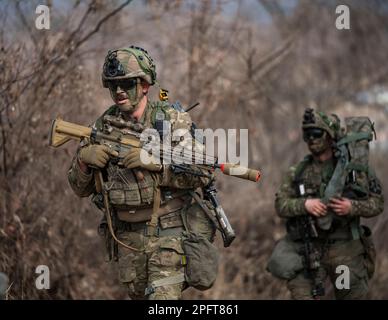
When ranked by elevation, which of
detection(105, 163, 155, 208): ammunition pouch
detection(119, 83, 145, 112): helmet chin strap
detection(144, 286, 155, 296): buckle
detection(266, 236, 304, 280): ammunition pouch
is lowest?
detection(144, 286, 155, 296): buckle

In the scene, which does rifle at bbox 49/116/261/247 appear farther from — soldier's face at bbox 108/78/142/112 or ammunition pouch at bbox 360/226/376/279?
ammunition pouch at bbox 360/226/376/279

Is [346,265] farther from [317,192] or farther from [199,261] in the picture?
[199,261]

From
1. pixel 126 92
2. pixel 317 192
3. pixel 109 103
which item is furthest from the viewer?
pixel 109 103

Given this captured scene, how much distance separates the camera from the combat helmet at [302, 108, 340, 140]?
22.1ft

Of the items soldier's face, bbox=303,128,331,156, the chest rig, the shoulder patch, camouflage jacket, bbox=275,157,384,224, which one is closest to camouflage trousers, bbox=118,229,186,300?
the chest rig

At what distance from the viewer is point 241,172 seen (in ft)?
17.0

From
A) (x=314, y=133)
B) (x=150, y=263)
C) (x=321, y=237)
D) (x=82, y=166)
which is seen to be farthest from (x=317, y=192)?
(x=82, y=166)

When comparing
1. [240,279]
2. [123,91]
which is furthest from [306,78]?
[123,91]

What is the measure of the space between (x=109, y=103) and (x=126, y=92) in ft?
8.62

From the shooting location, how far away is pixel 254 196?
10.8m

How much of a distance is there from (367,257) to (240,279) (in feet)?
7.98

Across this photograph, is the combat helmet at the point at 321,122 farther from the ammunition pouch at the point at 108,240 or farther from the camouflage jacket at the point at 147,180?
the ammunition pouch at the point at 108,240

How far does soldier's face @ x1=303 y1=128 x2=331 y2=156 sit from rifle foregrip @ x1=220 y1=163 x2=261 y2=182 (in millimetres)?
1744
